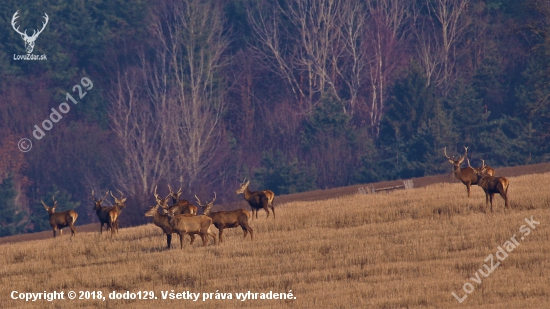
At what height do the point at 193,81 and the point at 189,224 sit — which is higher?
the point at 193,81

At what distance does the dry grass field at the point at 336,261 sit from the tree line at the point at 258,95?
29809mm

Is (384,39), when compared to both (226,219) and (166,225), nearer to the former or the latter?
(226,219)

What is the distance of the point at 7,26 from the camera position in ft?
248

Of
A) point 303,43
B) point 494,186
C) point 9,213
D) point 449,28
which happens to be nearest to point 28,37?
point 303,43

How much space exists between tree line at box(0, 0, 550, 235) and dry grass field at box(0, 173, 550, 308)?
29809 millimetres

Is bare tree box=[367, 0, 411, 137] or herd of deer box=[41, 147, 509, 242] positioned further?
bare tree box=[367, 0, 411, 137]

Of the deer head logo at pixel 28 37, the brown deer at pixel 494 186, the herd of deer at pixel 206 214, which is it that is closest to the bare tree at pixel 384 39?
the deer head logo at pixel 28 37

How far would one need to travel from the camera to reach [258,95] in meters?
78.8

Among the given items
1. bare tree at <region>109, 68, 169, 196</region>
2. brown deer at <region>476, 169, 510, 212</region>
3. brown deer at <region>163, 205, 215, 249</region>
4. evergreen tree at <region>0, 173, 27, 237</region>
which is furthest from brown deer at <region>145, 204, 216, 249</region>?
bare tree at <region>109, 68, 169, 196</region>

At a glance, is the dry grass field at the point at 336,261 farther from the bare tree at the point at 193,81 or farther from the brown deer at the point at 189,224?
the bare tree at the point at 193,81

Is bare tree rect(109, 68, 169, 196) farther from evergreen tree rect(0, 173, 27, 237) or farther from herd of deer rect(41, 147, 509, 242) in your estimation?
herd of deer rect(41, 147, 509, 242)

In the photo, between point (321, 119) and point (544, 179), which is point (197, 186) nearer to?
point (321, 119)

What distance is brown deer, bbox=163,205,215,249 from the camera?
26234 millimetres

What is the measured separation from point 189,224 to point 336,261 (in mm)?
3855
